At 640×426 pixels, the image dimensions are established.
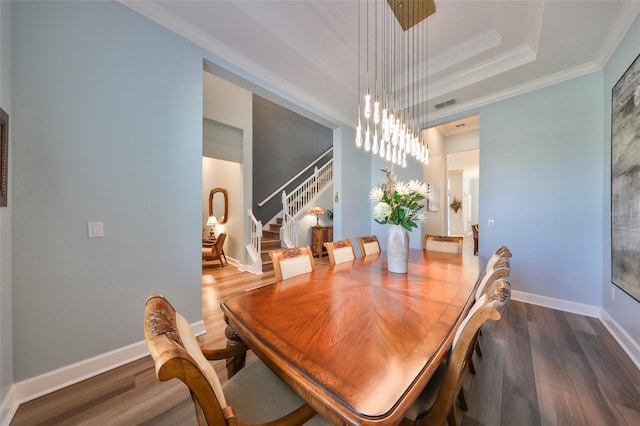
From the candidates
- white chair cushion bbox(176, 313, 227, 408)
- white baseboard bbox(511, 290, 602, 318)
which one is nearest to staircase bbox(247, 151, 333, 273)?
white chair cushion bbox(176, 313, 227, 408)

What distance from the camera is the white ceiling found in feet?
6.43

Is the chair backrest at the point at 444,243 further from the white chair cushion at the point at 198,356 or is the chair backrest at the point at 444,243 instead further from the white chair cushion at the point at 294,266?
the white chair cushion at the point at 198,356

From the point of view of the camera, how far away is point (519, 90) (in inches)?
119

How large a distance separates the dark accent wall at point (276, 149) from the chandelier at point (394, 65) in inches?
151

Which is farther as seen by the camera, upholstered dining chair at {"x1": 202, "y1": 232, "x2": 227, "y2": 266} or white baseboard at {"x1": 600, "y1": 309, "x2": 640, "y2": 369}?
upholstered dining chair at {"x1": 202, "y1": 232, "x2": 227, "y2": 266}

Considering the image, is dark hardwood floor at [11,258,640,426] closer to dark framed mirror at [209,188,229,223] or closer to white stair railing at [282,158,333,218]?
dark framed mirror at [209,188,229,223]

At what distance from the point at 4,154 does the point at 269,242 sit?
432 centimetres

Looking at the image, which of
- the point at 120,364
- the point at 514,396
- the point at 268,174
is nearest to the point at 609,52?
the point at 514,396

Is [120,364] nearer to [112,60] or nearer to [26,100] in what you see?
[26,100]

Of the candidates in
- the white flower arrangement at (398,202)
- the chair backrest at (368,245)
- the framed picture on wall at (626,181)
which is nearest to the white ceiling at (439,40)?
the framed picture on wall at (626,181)

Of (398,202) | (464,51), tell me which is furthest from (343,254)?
(464,51)

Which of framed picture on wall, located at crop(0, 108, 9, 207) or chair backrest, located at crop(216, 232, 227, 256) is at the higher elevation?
framed picture on wall, located at crop(0, 108, 9, 207)

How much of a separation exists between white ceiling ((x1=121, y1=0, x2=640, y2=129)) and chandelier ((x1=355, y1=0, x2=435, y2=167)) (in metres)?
0.11

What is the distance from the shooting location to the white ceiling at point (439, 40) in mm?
1959
